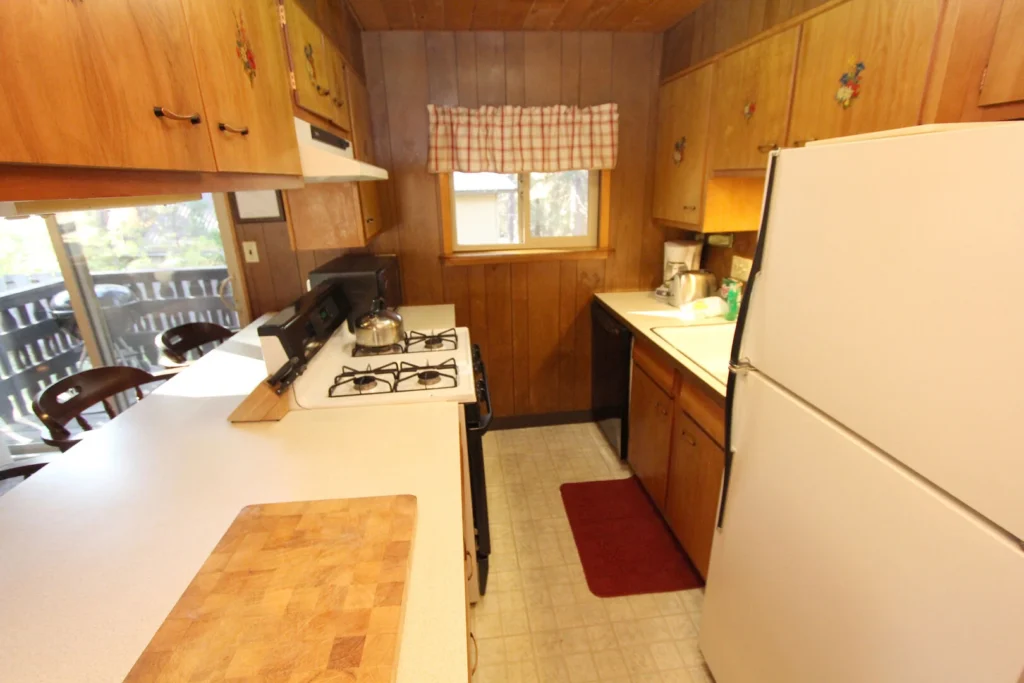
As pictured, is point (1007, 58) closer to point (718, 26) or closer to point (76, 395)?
point (718, 26)

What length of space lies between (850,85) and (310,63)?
1646 mm

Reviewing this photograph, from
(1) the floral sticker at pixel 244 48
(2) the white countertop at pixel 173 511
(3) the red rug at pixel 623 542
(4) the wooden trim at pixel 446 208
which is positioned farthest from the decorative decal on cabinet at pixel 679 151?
(1) the floral sticker at pixel 244 48

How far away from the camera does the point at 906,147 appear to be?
756 mm

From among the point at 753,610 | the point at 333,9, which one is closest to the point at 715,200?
the point at 753,610

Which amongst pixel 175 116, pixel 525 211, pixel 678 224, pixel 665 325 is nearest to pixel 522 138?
pixel 525 211

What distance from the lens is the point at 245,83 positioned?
106cm

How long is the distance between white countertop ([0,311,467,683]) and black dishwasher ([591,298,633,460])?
4.13ft

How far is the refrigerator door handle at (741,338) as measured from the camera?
43.1 inches

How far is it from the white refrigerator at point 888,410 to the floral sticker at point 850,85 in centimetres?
57

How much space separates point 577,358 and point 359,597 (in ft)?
7.84

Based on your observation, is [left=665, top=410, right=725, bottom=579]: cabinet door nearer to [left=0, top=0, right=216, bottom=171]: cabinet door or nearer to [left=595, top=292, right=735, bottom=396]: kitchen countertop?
[left=595, top=292, right=735, bottom=396]: kitchen countertop

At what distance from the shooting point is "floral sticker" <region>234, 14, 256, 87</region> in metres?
1.04

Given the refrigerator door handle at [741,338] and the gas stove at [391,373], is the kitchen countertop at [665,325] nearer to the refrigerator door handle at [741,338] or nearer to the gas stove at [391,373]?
the refrigerator door handle at [741,338]

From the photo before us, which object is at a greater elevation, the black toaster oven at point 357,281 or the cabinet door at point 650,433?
the black toaster oven at point 357,281
